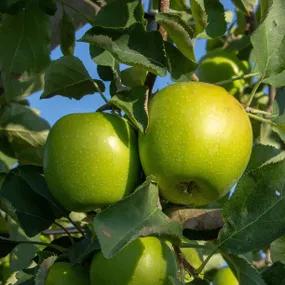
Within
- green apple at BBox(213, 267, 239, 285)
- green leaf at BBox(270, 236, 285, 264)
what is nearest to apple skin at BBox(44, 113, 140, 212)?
green leaf at BBox(270, 236, 285, 264)

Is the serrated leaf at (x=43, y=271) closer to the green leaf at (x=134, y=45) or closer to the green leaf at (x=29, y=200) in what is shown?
the green leaf at (x=29, y=200)

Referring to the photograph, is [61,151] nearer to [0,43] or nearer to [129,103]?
[129,103]

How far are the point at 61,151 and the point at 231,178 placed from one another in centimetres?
24

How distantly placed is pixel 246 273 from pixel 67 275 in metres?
0.25

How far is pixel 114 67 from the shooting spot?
1.17 m

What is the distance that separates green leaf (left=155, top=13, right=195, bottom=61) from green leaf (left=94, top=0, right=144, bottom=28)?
9 centimetres

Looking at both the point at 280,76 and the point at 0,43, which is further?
the point at 0,43

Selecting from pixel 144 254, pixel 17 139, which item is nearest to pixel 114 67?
pixel 144 254

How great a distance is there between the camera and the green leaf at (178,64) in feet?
3.74

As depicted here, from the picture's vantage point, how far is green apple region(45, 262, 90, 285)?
104cm

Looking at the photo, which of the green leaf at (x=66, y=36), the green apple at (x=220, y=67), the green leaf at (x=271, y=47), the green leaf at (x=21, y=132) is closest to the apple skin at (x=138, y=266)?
the green leaf at (x=271, y=47)

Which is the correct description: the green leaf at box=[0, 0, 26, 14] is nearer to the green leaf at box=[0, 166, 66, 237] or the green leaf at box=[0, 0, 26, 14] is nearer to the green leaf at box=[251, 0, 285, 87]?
the green leaf at box=[0, 166, 66, 237]

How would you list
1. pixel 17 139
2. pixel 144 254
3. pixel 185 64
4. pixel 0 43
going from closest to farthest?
1. pixel 144 254
2. pixel 185 64
3. pixel 0 43
4. pixel 17 139

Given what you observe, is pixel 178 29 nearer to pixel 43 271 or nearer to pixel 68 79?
pixel 68 79
